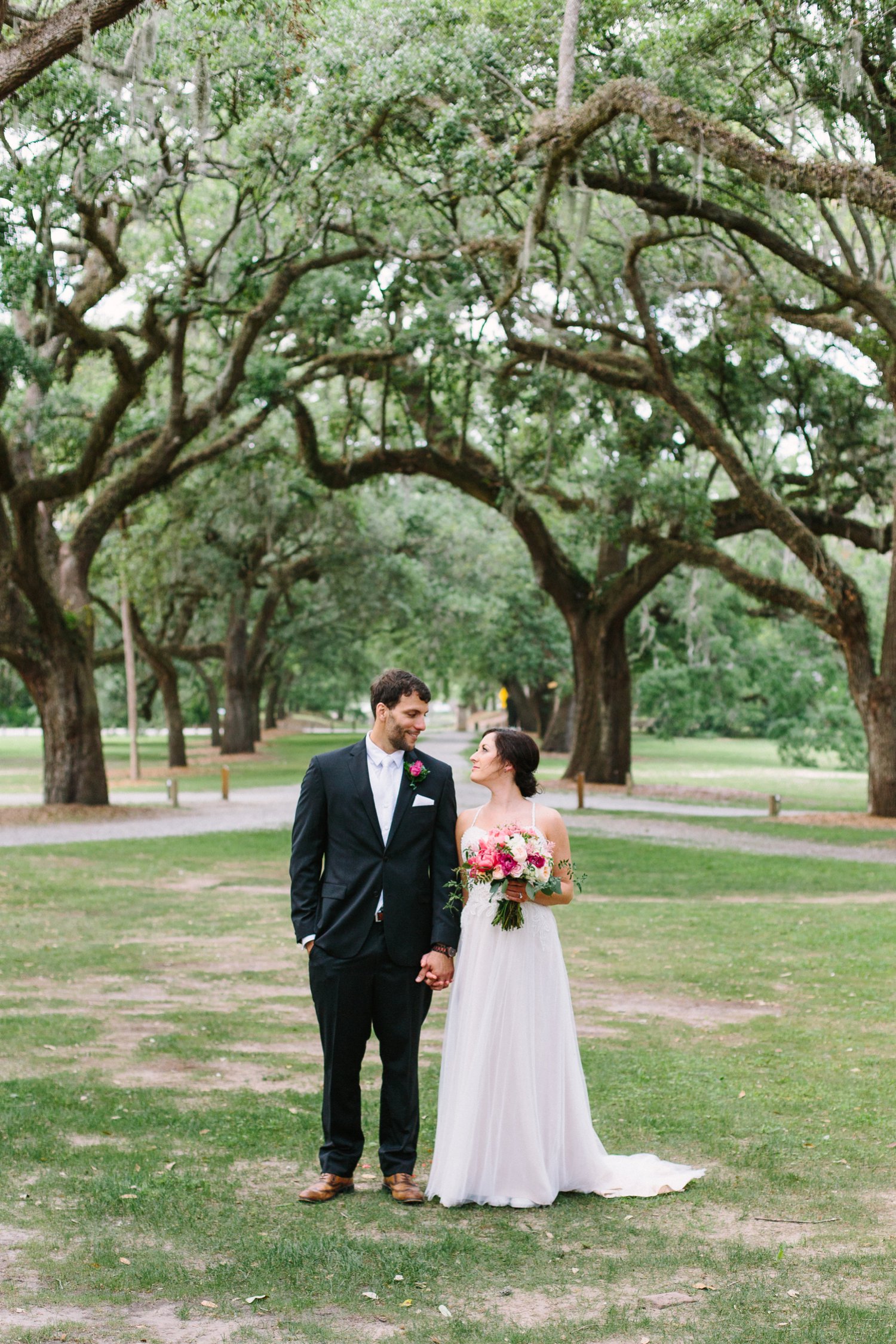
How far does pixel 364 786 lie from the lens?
5598 millimetres

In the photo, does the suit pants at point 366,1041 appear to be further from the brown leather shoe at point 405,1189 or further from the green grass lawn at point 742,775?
the green grass lawn at point 742,775

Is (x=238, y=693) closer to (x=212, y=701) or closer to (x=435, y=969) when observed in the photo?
(x=212, y=701)

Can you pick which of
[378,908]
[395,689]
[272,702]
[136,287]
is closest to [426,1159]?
[378,908]

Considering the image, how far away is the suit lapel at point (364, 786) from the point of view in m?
5.57

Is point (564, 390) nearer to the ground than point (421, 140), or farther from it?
nearer to the ground

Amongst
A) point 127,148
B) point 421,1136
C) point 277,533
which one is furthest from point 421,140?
point 277,533

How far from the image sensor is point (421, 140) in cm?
1678

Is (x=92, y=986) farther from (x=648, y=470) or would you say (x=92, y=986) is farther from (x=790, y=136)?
(x=648, y=470)

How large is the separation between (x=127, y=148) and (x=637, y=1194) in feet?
44.5

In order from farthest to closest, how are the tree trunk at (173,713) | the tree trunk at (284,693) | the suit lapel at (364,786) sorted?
1. the tree trunk at (284,693)
2. the tree trunk at (173,713)
3. the suit lapel at (364,786)

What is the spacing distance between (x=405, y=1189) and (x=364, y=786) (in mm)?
1563

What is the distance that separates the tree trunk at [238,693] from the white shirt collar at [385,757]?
126ft

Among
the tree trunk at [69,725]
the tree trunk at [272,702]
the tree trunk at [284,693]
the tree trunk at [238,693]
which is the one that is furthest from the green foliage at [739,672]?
the tree trunk at [284,693]

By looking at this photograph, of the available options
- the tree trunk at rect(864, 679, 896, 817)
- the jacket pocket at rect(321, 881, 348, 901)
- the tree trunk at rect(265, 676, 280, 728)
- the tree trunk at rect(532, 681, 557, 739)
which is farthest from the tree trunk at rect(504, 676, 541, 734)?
the jacket pocket at rect(321, 881, 348, 901)
